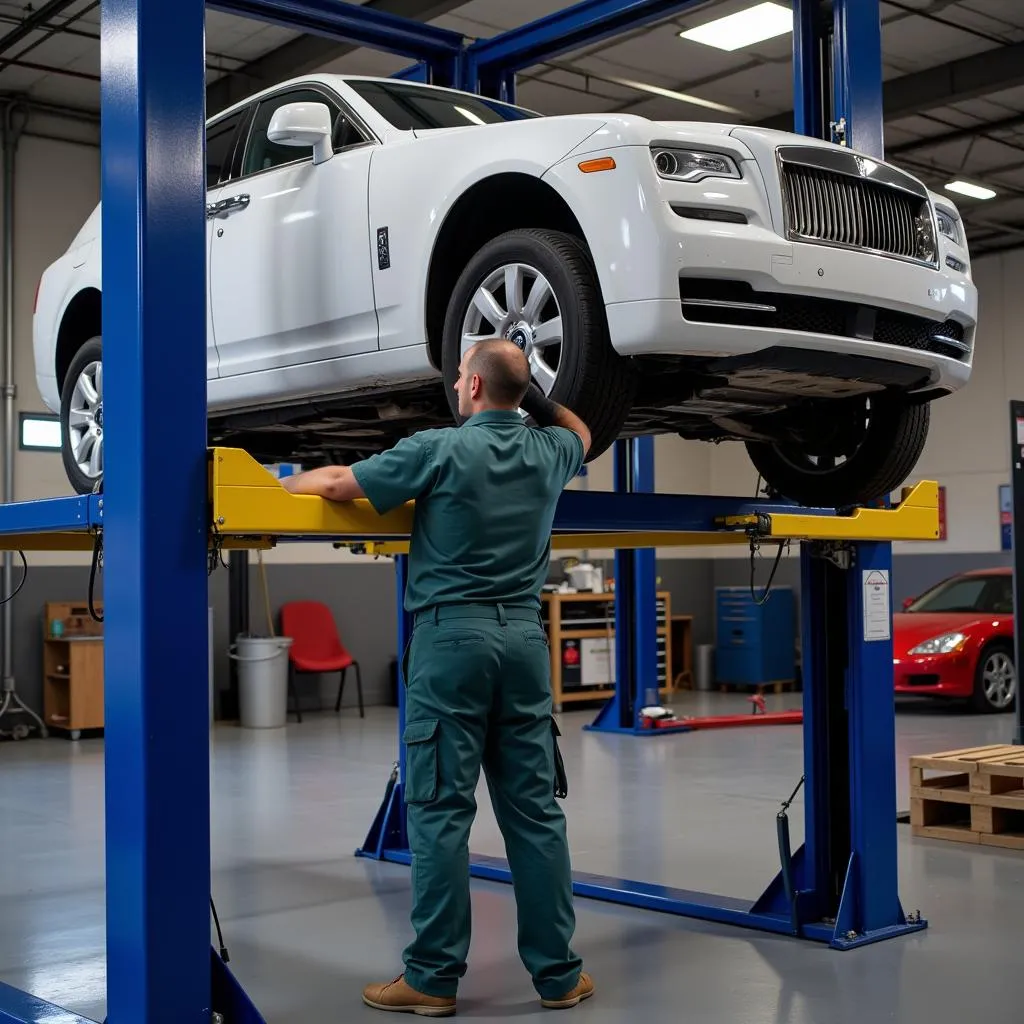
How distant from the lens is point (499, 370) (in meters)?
3.68

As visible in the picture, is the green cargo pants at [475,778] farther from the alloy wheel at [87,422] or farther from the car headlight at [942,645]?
the car headlight at [942,645]

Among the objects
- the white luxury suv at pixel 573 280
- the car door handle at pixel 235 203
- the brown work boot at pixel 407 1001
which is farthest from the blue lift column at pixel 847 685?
the car door handle at pixel 235 203

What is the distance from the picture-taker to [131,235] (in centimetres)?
330

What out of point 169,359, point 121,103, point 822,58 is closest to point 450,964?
point 169,359

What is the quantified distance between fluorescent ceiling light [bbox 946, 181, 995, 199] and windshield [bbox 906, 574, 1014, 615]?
152 inches

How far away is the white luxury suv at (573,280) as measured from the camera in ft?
12.0

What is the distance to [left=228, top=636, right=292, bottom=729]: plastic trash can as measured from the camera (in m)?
11.4

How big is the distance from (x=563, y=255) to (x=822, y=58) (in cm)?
192

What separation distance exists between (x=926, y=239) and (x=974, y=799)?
10.8 feet

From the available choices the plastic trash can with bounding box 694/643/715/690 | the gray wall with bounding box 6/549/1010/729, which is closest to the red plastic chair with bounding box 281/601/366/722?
the gray wall with bounding box 6/549/1010/729

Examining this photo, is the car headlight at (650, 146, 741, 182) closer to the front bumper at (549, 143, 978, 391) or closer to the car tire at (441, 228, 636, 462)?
the front bumper at (549, 143, 978, 391)

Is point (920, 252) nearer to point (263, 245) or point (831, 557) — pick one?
point (831, 557)

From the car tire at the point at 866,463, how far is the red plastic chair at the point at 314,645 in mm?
7541

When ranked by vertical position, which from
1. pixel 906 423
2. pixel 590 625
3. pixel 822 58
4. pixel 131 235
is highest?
pixel 822 58
